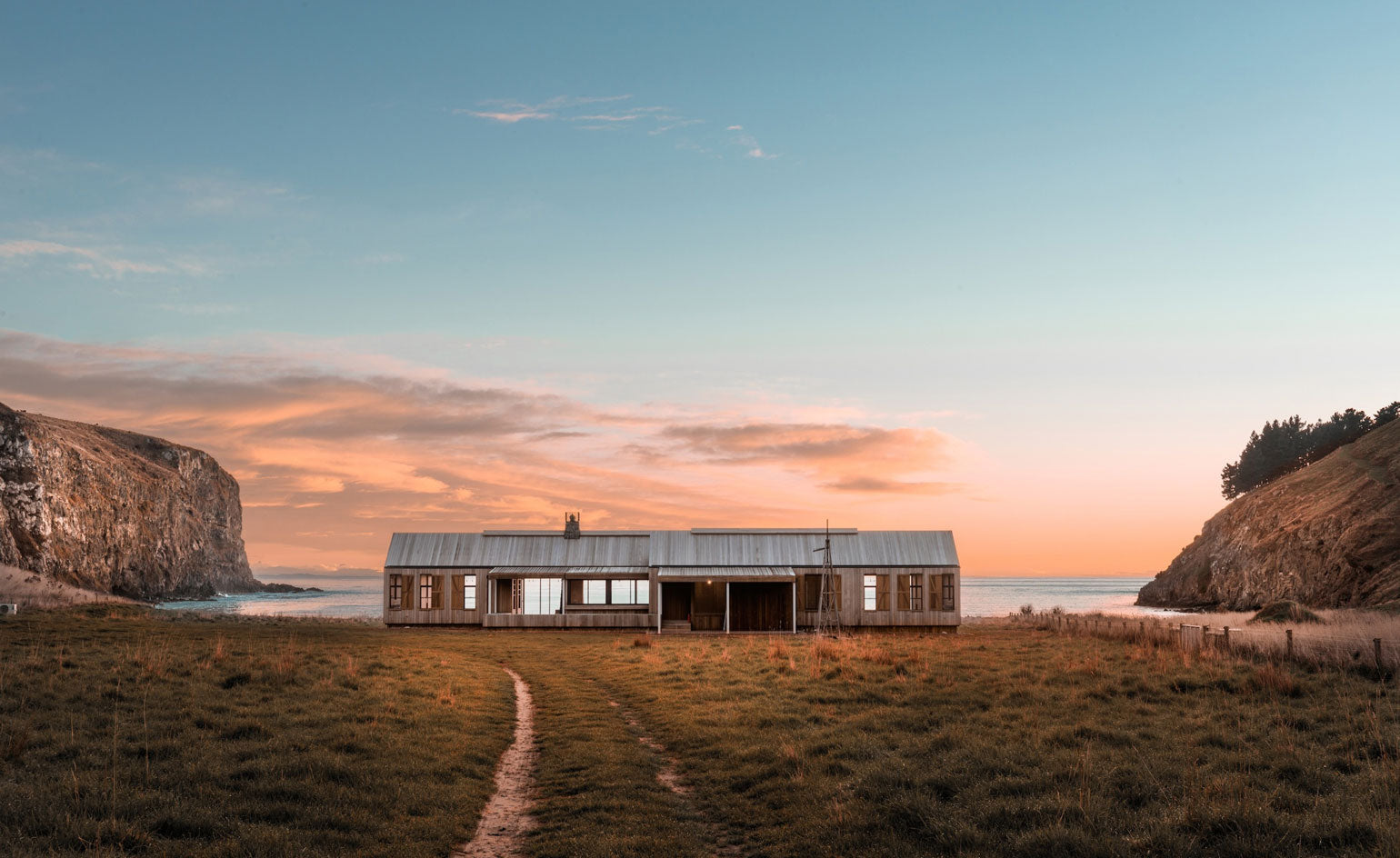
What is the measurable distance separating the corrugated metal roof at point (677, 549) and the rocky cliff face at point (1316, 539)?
24.2 meters

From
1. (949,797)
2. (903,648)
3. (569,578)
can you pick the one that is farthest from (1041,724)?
(569,578)

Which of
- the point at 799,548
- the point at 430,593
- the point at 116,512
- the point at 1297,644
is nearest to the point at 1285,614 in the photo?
the point at 1297,644

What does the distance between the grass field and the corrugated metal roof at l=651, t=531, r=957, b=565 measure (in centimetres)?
2150

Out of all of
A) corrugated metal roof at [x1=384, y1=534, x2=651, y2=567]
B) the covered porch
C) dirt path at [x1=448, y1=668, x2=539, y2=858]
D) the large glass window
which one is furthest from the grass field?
corrugated metal roof at [x1=384, y1=534, x2=651, y2=567]

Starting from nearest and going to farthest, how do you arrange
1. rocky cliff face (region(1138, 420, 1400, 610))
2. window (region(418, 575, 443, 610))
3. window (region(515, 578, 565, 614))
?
window (region(515, 578, 565, 614)) → window (region(418, 575, 443, 610)) → rocky cliff face (region(1138, 420, 1400, 610))

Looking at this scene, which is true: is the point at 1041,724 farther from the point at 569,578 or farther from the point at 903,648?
the point at 569,578

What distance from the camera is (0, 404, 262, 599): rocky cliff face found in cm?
10088

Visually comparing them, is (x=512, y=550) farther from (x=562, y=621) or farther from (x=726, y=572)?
(x=726, y=572)

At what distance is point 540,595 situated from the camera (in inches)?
1780

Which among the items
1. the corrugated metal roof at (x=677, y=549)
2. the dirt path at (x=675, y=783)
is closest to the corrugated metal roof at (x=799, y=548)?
the corrugated metal roof at (x=677, y=549)

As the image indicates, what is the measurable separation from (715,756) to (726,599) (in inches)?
1191

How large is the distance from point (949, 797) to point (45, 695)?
49.6ft

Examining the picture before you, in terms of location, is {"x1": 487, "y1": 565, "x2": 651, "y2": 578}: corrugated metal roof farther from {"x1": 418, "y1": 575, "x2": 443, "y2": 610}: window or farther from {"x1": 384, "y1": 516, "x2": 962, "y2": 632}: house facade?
{"x1": 418, "y1": 575, "x2": 443, "y2": 610}: window

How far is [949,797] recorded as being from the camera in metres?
10.7
